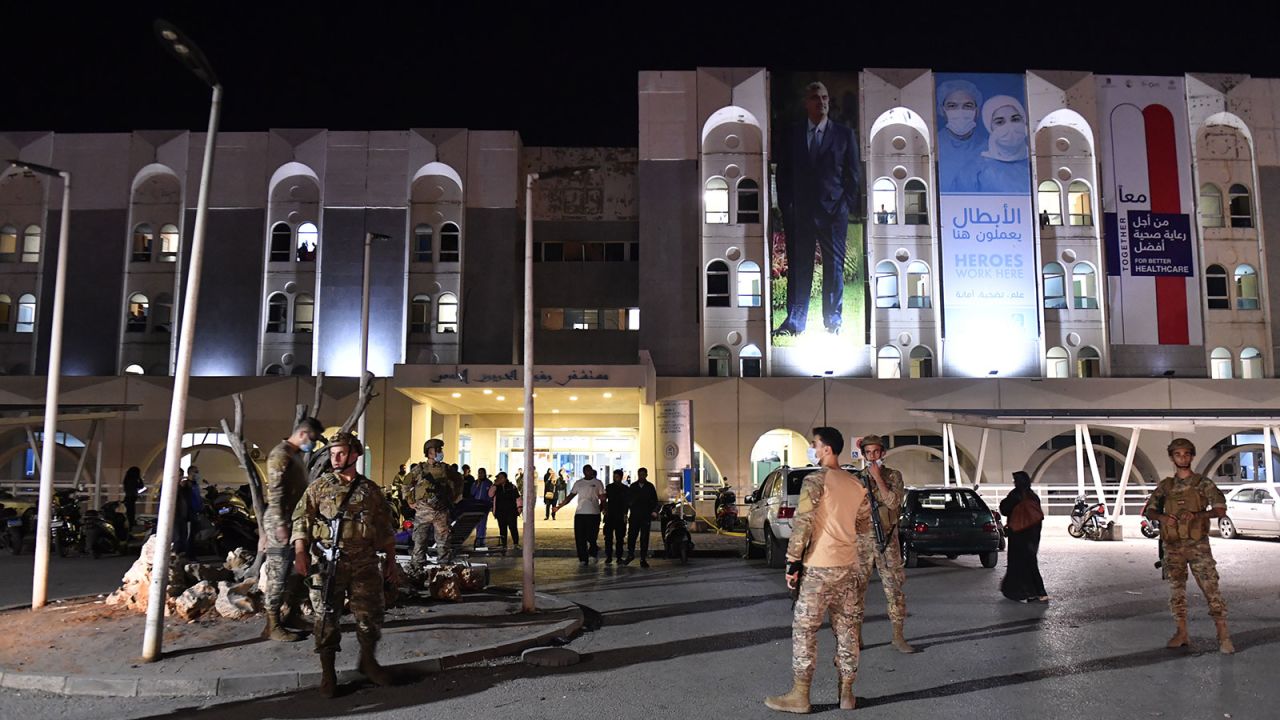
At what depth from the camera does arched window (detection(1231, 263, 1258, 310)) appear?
1383 inches

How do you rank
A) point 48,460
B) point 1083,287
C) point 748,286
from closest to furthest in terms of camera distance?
point 48,460 → point 748,286 → point 1083,287

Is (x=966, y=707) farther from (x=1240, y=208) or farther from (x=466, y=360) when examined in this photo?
(x=1240, y=208)

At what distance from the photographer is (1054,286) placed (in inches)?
1382

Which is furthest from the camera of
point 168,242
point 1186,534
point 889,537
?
point 168,242

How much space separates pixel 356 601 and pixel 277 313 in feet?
103

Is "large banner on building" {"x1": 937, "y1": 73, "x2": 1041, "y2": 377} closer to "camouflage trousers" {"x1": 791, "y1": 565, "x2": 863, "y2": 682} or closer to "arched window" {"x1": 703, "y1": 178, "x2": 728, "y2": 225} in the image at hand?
"arched window" {"x1": 703, "y1": 178, "x2": 728, "y2": 225}

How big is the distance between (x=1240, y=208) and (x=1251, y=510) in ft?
61.9

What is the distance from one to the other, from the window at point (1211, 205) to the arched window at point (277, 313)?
35.0 metres

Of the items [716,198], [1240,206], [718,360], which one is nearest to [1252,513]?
[718,360]

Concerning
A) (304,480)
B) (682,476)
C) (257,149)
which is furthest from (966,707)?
(257,149)

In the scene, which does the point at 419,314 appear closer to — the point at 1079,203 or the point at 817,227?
the point at 817,227

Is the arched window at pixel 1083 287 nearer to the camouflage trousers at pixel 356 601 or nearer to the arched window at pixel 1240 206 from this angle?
the arched window at pixel 1240 206

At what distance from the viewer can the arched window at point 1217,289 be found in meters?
35.1

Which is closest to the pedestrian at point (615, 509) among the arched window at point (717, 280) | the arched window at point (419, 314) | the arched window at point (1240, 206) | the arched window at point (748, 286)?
the arched window at point (717, 280)
